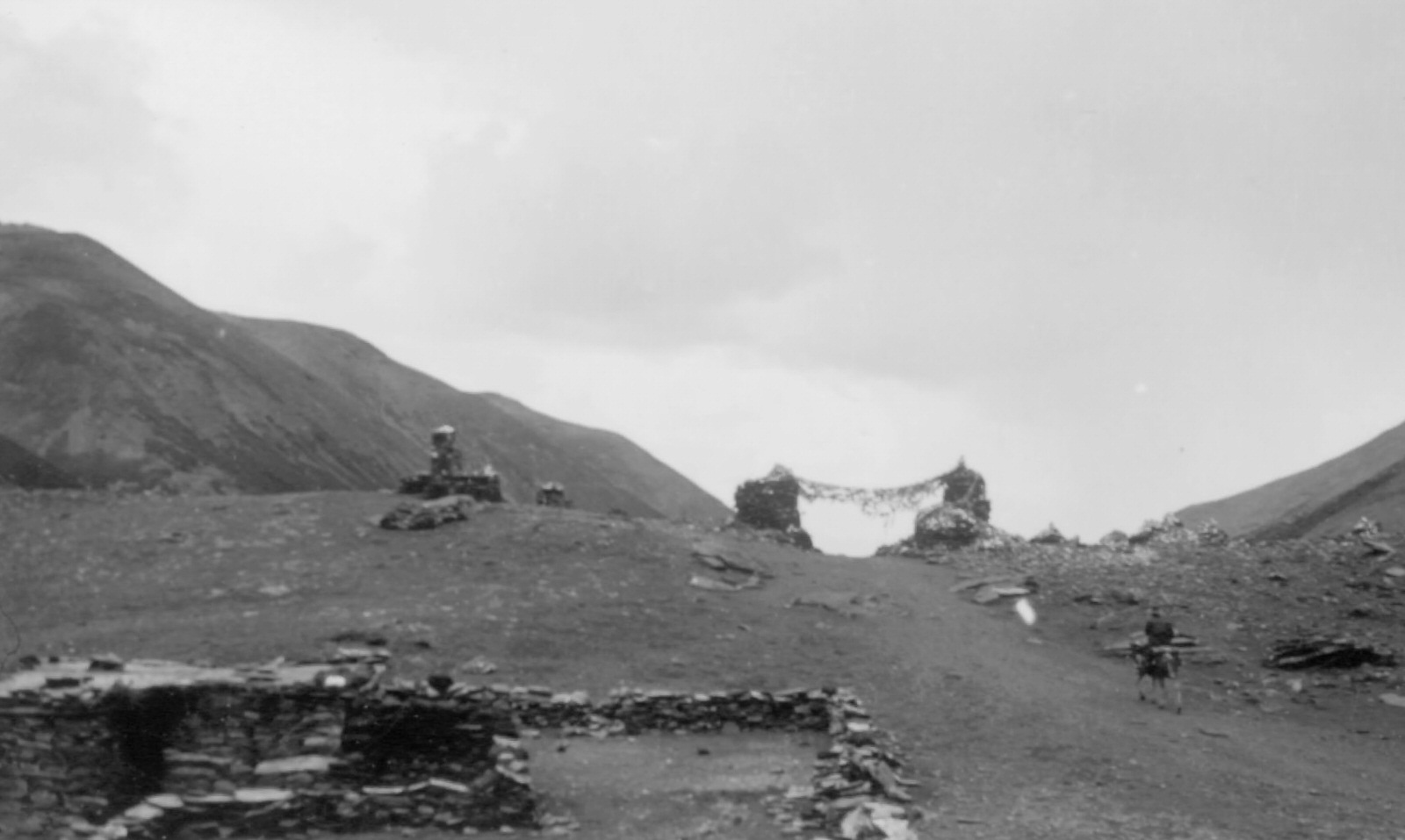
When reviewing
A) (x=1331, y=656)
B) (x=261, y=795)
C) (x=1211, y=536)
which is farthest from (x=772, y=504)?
(x=261, y=795)

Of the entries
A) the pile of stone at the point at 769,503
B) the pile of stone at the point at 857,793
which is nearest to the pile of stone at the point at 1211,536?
the pile of stone at the point at 769,503

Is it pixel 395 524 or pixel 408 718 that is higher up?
pixel 395 524

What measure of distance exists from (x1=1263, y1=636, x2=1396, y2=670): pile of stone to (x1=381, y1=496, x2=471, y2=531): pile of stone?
1957cm

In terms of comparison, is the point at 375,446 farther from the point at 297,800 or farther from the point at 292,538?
the point at 297,800

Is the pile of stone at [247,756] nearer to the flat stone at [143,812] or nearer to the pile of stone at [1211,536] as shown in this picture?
the flat stone at [143,812]

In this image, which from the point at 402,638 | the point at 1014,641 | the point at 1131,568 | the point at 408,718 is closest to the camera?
the point at 408,718

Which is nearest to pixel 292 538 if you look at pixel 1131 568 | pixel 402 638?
pixel 402 638

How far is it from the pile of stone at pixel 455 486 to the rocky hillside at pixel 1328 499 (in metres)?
30.4

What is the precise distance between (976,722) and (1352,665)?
9182 mm

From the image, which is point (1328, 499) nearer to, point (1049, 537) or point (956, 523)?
point (1049, 537)

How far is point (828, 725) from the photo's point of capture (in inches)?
681

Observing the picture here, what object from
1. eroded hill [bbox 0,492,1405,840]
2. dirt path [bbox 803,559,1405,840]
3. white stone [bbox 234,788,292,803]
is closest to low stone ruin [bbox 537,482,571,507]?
eroded hill [bbox 0,492,1405,840]

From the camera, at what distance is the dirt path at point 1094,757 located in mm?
12562

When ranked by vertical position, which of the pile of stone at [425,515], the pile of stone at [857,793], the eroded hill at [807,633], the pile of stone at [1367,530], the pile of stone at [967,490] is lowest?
the pile of stone at [857,793]
